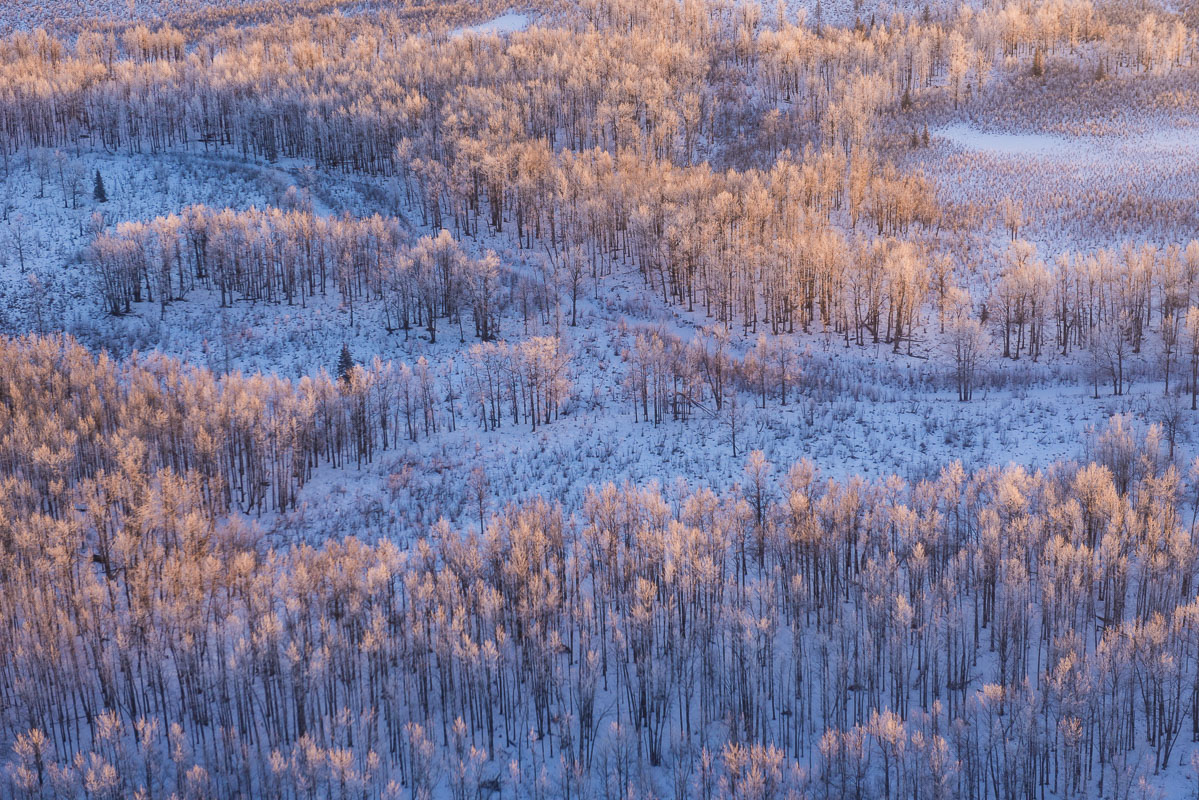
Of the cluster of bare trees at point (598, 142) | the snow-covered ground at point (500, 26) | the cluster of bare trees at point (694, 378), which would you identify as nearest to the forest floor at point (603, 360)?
the cluster of bare trees at point (694, 378)

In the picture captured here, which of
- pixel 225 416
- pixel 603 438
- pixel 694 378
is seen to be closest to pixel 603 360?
pixel 694 378

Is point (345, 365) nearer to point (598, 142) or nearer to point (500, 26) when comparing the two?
point (598, 142)

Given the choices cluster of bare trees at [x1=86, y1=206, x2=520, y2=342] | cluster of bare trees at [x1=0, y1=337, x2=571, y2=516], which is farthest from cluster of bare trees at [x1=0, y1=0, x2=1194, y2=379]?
cluster of bare trees at [x1=0, y1=337, x2=571, y2=516]

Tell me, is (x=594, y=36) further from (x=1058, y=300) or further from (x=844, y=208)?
(x=1058, y=300)

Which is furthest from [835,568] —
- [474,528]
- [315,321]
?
[315,321]

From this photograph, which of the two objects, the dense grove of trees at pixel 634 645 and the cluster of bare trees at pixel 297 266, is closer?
the dense grove of trees at pixel 634 645

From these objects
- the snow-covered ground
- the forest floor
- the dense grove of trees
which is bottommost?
the dense grove of trees

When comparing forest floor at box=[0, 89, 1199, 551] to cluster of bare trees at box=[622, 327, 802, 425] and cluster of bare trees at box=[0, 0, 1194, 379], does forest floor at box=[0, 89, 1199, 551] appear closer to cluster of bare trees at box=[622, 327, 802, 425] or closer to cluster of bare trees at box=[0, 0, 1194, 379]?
cluster of bare trees at box=[622, 327, 802, 425]

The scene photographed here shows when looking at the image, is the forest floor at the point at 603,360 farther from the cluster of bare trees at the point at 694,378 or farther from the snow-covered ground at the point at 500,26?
the snow-covered ground at the point at 500,26

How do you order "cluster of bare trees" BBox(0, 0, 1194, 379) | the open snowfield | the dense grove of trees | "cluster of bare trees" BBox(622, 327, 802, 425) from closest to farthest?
the dense grove of trees, the open snowfield, "cluster of bare trees" BBox(622, 327, 802, 425), "cluster of bare trees" BBox(0, 0, 1194, 379)
